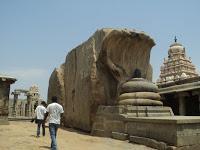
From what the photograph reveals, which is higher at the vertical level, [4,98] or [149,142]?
[4,98]

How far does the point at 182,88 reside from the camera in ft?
57.5

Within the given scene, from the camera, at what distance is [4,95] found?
1080 centimetres

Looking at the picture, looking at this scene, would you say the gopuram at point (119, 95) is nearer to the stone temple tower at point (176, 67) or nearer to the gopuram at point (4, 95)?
the gopuram at point (4, 95)

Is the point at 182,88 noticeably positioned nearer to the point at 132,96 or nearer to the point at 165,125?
the point at 132,96

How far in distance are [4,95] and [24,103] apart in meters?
23.5

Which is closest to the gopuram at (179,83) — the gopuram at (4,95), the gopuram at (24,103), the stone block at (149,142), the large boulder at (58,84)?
the large boulder at (58,84)

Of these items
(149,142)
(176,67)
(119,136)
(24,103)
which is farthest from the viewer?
(24,103)

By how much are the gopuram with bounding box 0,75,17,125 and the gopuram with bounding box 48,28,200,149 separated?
2867 millimetres

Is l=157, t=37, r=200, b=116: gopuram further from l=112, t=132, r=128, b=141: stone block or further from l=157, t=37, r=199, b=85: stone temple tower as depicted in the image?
l=112, t=132, r=128, b=141: stone block

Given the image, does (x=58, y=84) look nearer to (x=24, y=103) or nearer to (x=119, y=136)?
(x=119, y=136)

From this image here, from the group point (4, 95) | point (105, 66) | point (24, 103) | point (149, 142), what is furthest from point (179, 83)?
point (24, 103)

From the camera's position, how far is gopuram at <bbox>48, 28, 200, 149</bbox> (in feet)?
21.0

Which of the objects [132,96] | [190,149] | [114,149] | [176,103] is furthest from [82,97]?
[176,103]

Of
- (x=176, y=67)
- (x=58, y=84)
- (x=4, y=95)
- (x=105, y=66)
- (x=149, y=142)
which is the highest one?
(x=176, y=67)
